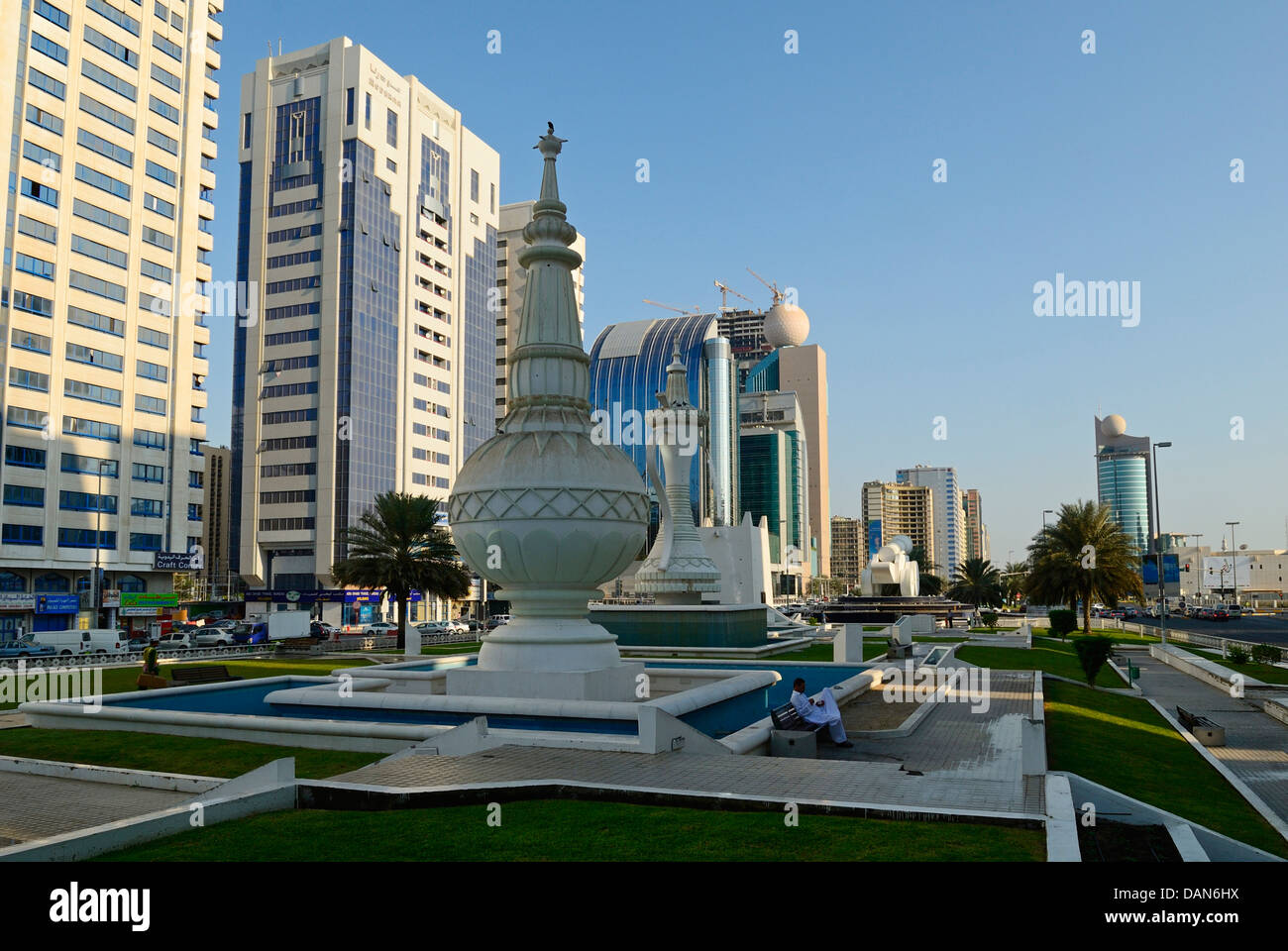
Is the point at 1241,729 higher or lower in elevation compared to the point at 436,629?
higher

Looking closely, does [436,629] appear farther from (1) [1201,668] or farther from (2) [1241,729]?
(2) [1241,729]

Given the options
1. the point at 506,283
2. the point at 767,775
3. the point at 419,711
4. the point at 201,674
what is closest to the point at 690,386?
the point at 506,283

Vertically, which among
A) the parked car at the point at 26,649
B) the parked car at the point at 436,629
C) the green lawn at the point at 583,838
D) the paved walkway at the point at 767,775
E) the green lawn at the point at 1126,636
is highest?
the green lawn at the point at 583,838

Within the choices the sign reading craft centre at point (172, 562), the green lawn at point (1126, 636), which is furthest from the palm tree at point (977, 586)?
the sign reading craft centre at point (172, 562)

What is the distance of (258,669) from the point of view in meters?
31.6

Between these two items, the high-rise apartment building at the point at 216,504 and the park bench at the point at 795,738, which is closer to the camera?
the park bench at the point at 795,738

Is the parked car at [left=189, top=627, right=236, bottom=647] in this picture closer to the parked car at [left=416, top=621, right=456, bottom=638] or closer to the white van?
the white van

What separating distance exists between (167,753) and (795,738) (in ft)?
32.8

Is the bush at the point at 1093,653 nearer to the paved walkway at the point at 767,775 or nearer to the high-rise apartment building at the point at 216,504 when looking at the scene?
the paved walkway at the point at 767,775

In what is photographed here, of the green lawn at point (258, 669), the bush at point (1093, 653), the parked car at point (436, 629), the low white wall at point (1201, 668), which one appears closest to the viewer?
the green lawn at point (258, 669)

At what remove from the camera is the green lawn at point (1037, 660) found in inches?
1228

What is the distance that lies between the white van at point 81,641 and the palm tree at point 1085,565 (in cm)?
4506

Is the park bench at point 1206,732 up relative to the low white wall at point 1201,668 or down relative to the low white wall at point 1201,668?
up
